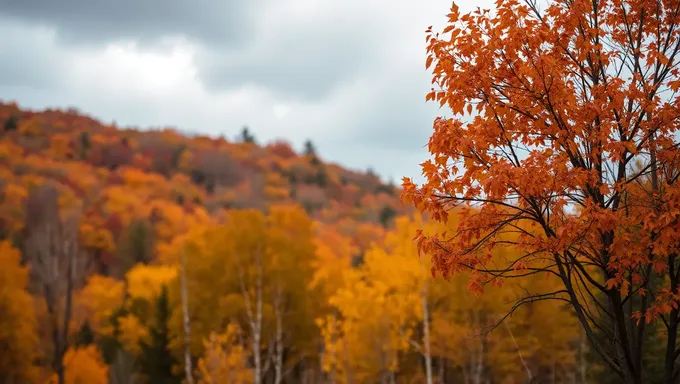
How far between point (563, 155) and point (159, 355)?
81.7 feet

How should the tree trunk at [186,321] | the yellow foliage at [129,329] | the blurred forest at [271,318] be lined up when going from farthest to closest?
the yellow foliage at [129,329] → the tree trunk at [186,321] → the blurred forest at [271,318]

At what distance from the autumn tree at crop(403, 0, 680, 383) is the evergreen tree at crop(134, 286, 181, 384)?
77.0 feet

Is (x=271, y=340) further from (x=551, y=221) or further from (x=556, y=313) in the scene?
(x=551, y=221)

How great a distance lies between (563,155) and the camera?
5.21 meters

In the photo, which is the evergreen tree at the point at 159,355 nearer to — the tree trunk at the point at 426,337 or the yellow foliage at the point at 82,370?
the yellow foliage at the point at 82,370

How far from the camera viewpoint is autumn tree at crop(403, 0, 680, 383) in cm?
521

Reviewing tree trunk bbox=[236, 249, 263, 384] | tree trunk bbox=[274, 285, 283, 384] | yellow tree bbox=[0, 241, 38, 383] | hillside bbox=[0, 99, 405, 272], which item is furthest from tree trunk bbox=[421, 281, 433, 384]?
hillside bbox=[0, 99, 405, 272]

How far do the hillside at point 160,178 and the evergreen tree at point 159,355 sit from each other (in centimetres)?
3543

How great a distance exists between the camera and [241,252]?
23734 millimetres

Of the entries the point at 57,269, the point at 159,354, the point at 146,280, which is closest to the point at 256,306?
the point at 159,354

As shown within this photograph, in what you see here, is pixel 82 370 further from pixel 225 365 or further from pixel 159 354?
pixel 225 365

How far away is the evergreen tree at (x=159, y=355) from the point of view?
88.0 ft

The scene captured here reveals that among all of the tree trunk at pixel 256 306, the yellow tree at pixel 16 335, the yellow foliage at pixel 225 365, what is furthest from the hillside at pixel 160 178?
the yellow foliage at pixel 225 365

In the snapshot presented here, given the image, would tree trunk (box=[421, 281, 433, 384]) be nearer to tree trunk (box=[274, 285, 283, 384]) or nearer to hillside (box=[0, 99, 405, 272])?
tree trunk (box=[274, 285, 283, 384])
